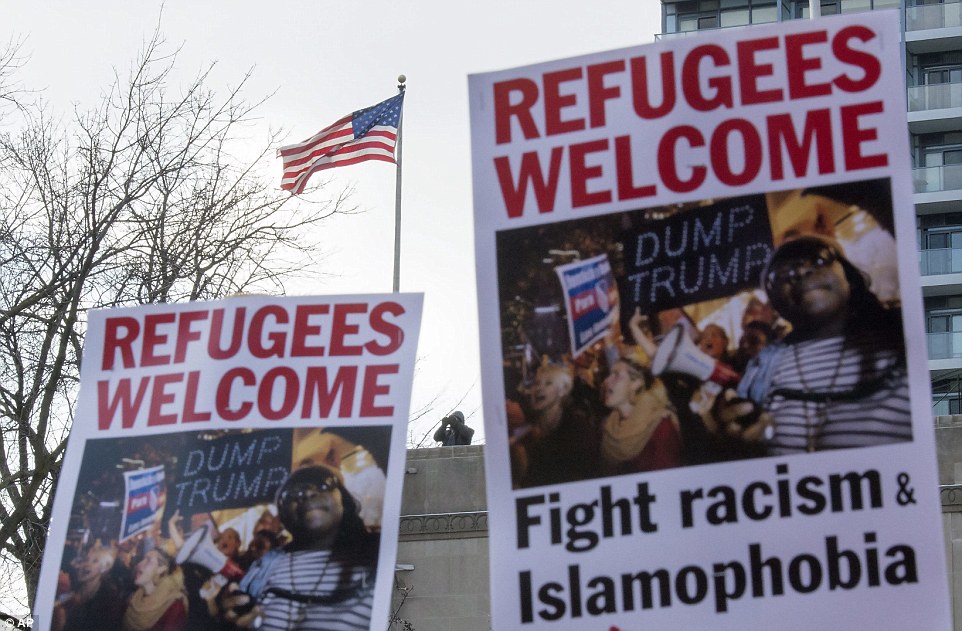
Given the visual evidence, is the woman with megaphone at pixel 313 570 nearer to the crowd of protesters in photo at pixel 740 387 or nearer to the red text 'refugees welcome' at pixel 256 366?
the red text 'refugees welcome' at pixel 256 366

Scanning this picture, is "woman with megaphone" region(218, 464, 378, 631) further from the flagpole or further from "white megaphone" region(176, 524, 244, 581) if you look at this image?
the flagpole

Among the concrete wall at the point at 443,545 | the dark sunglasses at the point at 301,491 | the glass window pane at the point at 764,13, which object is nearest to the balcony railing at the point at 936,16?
the glass window pane at the point at 764,13

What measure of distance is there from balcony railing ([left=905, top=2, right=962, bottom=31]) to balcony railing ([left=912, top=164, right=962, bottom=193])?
4325 millimetres

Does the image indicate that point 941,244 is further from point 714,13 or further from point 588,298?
point 588,298

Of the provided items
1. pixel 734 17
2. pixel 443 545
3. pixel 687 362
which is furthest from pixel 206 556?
pixel 734 17

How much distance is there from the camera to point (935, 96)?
59031 mm

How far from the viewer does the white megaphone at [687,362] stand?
714cm

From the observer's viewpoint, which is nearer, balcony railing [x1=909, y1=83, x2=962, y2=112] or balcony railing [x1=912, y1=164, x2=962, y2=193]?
balcony railing [x1=912, y1=164, x2=962, y2=193]

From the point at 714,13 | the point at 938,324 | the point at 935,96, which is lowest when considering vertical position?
the point at 938,324

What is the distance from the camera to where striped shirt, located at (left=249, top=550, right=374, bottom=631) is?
8219 millimetres

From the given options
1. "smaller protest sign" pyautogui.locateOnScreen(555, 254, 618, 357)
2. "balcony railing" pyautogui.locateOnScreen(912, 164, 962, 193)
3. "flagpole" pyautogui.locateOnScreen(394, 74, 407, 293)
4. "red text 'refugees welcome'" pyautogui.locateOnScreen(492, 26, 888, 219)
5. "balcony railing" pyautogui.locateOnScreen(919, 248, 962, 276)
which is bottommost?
"smaller protest sign" pyautogui.locateOnScreen(555, 254, 618, 357)

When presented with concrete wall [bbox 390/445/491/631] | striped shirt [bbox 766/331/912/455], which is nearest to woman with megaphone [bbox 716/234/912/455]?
striped shirt [bbox 766/331/912/455]

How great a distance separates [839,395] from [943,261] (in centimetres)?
5272

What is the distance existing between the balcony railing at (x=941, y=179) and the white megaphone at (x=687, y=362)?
52.8 metres
